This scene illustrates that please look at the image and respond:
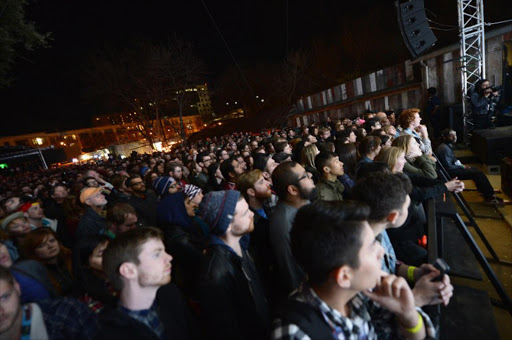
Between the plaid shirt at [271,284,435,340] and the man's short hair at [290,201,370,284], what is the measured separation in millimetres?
102

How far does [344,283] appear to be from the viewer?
1.15 meters

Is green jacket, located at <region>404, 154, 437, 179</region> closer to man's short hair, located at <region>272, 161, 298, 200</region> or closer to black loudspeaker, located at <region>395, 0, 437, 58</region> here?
man's short hair, located at <region>272, 161, 298, 200</region>

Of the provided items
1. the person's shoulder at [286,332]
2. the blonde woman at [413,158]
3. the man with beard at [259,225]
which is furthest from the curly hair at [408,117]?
the person's shoulder at [286,332]

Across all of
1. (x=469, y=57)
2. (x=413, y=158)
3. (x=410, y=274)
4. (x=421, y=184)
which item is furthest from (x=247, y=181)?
(x=469, y=57)

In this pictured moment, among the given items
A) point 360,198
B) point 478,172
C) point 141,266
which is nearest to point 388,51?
point 478,172

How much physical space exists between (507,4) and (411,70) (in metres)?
5.26

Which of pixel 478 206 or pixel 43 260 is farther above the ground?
pixel 43 260

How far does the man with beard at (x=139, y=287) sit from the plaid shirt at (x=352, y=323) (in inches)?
37.3

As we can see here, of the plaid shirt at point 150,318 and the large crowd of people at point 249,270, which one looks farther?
the plaid shirt at point 150,318

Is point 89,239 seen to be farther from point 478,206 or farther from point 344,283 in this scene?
point 478,206

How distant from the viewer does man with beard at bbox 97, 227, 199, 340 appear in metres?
1.45

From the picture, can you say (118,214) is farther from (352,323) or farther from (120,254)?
(352,323)

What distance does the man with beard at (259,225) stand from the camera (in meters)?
2.52

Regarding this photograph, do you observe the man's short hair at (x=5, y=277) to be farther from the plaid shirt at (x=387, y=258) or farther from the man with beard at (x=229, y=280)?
the plaid shirt at (x=387, y=258)
